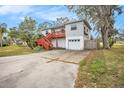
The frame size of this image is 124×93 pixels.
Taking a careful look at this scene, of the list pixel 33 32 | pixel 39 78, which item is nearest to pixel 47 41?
pixel 33 32

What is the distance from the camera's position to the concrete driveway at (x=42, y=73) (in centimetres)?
291

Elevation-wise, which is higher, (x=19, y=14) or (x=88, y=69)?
(x=19, y=14)

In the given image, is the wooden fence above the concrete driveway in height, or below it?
above

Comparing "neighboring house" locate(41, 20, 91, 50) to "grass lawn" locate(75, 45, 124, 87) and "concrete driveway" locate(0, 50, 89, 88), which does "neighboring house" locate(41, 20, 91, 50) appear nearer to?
"concrete driveway" locate(0, 50, 89, 88)

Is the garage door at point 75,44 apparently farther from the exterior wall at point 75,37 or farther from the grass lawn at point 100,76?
the grass lawn at point 100,76

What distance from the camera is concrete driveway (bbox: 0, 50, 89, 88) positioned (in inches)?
115

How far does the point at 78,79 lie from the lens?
3.04 metres

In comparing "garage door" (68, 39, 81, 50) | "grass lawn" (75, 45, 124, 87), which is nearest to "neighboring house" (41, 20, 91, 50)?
"garage door" (68, 39, 81, 50)

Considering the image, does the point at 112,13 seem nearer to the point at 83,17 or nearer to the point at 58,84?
the point at 83,17

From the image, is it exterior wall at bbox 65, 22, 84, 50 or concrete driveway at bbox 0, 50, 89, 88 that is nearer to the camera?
concrete driveway at bbox 0, 50, 89, 88

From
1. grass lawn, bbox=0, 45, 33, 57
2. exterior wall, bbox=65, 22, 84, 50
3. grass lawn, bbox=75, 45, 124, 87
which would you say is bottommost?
grass lawn, bbox=75, 45, 124, 87

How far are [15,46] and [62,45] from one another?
5.98ft

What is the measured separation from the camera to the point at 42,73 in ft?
11.4
